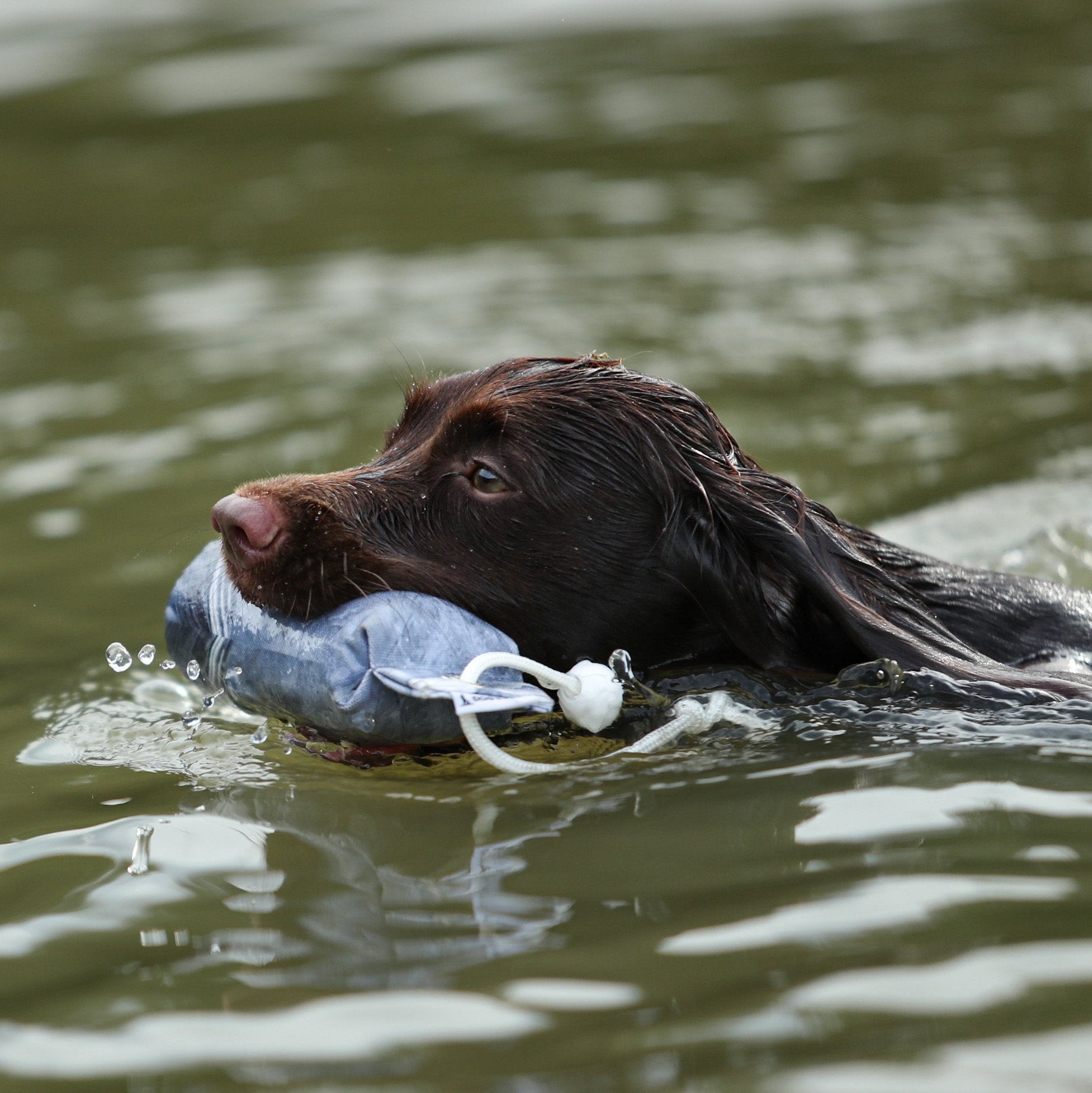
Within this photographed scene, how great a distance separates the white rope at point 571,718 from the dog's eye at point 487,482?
46cm

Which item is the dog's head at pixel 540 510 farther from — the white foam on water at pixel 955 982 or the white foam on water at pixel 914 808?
the white foam on water at pixel 955 982

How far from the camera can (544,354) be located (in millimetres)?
8477

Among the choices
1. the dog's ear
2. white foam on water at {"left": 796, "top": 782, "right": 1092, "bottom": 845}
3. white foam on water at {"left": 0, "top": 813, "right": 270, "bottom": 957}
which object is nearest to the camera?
white foam on water at {"left": 0, "top": 813, "right": 270, "bottom": 957}

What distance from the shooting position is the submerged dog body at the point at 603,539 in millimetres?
3994

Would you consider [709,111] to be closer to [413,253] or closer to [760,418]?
[413,253]

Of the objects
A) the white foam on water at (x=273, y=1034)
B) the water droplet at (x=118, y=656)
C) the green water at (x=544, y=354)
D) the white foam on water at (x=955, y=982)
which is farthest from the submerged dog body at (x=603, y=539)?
the white foam on water at (x=273, y=1034)

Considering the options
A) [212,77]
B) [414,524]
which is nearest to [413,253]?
[212,77]

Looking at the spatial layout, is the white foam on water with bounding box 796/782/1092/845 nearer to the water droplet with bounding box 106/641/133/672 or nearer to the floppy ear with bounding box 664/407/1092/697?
the floppy ear with bounding box 664/407/1092/697

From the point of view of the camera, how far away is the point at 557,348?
8727 millimetres

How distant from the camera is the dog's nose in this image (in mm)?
3871

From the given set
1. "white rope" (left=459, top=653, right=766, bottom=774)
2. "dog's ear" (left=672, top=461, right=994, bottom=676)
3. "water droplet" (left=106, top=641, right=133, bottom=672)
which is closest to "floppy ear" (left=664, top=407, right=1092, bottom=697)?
"dog's ear" (left=672, top=461, right=994, bottom=676)

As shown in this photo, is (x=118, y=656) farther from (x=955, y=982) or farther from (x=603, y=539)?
(x=955, y=982)

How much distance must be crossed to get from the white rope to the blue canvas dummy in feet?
0.16

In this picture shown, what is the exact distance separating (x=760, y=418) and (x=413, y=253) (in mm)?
3567
